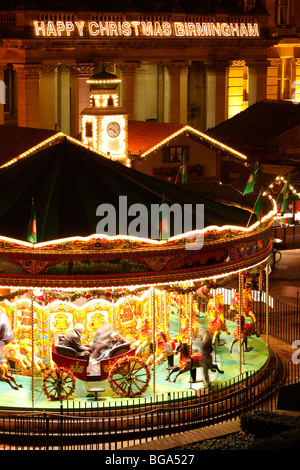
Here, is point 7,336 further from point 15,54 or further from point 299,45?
point 299,45

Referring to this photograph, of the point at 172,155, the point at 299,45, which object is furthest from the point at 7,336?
the point at 299,45

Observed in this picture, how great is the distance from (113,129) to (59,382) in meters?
18.8

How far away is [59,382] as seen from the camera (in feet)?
97.1

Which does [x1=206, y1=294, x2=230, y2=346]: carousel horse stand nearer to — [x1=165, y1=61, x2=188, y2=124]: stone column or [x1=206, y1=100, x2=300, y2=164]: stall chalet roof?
[x1=206, y1=100, x2=300, y2=164]: stall chalet roof

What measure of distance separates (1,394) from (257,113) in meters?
37.8

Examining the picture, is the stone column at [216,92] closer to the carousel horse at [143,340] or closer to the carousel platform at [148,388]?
the carousel platform at [148,388]

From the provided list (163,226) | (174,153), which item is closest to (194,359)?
(163,226)

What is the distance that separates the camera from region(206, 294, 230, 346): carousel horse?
106 feet

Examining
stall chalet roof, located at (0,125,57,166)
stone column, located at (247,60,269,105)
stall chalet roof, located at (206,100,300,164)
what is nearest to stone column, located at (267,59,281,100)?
stone column, located at (247,60,269,105)

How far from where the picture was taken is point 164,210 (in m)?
30.0

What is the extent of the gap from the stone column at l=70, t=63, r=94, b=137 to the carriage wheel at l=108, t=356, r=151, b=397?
129 feet

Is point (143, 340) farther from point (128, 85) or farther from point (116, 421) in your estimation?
point (128, 85)
